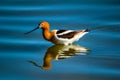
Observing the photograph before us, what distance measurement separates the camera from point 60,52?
1004 cm

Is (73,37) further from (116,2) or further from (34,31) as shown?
(116,2)

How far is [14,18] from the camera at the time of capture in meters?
12.2

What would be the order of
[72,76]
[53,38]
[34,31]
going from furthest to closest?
[34,31]
[53,38]
[72,76]

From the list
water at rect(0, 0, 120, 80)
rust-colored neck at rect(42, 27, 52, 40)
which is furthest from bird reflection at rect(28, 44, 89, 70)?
rust-colored neck at rect(42, 27, 52, 40)

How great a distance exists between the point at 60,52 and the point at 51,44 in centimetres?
54

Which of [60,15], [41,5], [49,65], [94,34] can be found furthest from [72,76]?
[41,5]

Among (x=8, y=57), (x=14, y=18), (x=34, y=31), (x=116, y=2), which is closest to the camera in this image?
(x=8, y=57)

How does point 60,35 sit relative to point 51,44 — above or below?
above

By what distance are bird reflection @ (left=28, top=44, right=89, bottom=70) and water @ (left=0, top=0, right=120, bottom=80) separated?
8 centimetres

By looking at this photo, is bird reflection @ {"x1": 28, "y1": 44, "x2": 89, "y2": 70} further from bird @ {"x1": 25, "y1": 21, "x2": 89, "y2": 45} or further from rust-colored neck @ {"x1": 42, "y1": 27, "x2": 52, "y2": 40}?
rust-colored neck @ {"x1": 42, "y1": 27, "x2": 52, "y2": 40}

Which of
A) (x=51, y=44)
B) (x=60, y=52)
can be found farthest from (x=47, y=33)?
(x=60, y=52)

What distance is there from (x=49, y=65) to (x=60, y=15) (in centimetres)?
306

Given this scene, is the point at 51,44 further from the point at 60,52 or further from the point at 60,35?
the point at 60,52

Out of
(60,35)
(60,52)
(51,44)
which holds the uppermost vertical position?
(60,35)
